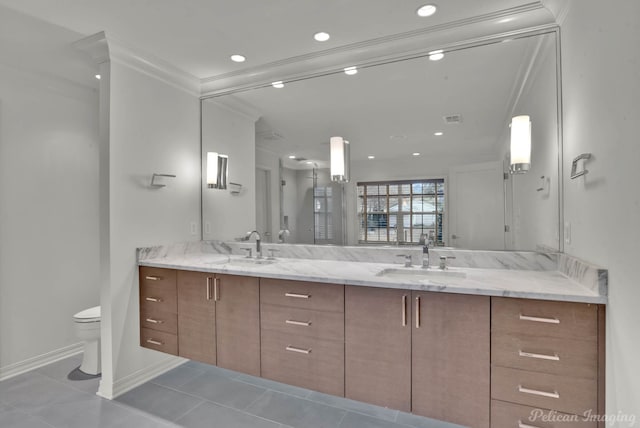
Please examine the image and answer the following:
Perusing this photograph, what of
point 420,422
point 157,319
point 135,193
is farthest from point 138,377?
point 420,422

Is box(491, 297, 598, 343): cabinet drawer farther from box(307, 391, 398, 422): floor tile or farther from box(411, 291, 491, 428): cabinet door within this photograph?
box(307, 391, 398, 422): floor tile

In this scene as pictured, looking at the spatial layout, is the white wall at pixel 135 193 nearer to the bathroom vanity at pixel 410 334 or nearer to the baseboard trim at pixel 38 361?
the bathroom vanity at pixel 410 334

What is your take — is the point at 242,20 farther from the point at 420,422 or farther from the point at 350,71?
the point at 420,422

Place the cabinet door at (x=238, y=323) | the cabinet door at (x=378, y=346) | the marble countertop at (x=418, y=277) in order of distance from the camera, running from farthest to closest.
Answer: the cabinet door at (x=238, y=323) → the cabinet door at (x=378, y=346) → the marble countertop at (x=418, y=277)

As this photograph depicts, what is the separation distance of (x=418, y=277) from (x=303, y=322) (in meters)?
→ 0.78

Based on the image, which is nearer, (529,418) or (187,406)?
(529,418)

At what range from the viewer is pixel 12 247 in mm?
2572

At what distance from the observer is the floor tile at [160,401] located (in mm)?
2092

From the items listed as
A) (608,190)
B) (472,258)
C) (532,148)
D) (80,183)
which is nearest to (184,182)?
(80,183)

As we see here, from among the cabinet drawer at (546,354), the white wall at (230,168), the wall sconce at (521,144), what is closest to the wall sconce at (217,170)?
the white wall at (230,168)

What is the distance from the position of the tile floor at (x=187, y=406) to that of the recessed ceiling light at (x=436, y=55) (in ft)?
7.60

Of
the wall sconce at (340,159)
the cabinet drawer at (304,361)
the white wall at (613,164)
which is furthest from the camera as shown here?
the wall sconce at (340,159)

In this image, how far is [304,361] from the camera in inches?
→ 73.2

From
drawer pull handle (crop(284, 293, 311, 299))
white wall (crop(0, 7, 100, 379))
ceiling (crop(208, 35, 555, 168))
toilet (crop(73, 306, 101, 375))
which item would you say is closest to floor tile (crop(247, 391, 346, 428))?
drawer pull handle (crop(284, 293, 311, 299))
